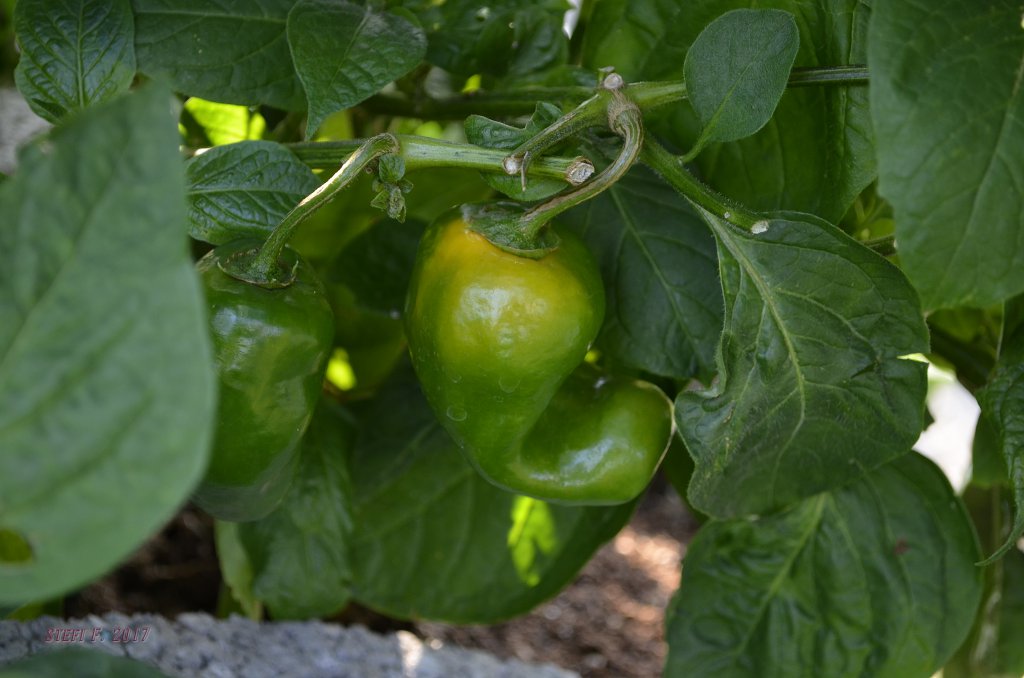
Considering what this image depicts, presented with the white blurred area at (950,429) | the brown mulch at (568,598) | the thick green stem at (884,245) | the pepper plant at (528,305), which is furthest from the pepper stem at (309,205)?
the white blurred area at (950,429)

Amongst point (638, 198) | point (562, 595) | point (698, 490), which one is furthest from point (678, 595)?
point (562, 595)

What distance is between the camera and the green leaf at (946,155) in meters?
0.48

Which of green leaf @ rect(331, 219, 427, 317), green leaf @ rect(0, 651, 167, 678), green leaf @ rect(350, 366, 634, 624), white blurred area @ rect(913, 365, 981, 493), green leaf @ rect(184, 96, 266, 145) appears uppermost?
green leaf @ rect(0, 651, 167, 678)

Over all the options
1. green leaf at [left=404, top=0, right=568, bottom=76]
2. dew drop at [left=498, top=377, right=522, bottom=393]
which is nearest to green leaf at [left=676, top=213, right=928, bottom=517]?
dew drop at [left=498, top=377, right=522, bottom=393]

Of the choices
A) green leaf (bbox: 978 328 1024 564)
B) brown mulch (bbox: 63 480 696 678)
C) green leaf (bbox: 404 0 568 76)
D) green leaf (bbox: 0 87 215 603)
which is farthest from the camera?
brown mulch (bbox: 63 480 696 678)

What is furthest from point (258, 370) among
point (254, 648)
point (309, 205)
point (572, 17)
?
point (572, 17)

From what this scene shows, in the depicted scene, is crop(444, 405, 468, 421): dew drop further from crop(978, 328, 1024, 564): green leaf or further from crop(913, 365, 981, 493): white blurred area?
crop(913, 365, 981, 493): white blurred area

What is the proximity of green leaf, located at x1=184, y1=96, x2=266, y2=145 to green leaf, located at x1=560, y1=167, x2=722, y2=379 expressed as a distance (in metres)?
0.28

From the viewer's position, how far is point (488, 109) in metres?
0.73

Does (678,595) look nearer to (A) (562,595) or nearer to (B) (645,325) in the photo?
(B) (645,325)

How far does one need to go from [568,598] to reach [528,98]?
2.33 ft

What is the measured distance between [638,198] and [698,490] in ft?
0.71

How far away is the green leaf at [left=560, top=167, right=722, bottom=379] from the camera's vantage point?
676 millimetres

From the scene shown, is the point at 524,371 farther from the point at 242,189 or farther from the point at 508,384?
the point at 242,189
